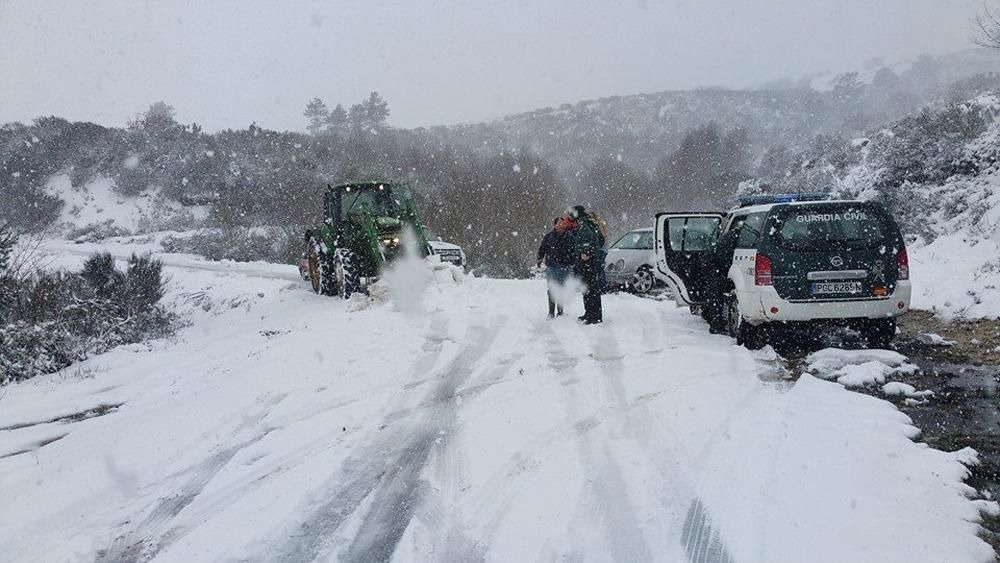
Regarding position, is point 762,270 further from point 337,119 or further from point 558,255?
point 337,119

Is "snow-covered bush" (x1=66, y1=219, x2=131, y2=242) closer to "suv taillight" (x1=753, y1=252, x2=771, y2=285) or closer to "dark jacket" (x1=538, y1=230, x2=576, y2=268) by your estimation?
"dark jacket" (x1=538, y1=230, x2=576, y2=268)

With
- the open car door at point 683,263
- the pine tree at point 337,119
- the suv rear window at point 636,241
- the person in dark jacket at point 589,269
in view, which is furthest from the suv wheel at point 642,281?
the pine tree at point 337,119

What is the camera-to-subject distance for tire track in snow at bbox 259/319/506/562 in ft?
10.8

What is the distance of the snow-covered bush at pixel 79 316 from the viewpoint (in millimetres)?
9484

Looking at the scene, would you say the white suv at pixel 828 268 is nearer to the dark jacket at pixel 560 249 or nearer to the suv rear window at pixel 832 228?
the suv rear window at pixel 832 228

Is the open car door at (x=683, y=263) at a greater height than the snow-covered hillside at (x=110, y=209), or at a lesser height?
lesser

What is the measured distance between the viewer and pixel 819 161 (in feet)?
91.7

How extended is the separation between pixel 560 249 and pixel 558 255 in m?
0.10

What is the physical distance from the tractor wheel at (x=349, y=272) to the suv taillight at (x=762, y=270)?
7920mm

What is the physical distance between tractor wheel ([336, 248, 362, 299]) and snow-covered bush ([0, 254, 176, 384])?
3.64 meters

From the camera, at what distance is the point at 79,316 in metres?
11.7

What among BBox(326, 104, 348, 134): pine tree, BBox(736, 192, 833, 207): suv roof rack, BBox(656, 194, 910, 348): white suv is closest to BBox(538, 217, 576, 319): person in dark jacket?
BBox(736, 192, 833, 207): suv roof rack

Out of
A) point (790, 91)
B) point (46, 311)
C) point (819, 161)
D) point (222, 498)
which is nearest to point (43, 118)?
point (46, 311)

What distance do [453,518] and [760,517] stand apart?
1667 millimetres
